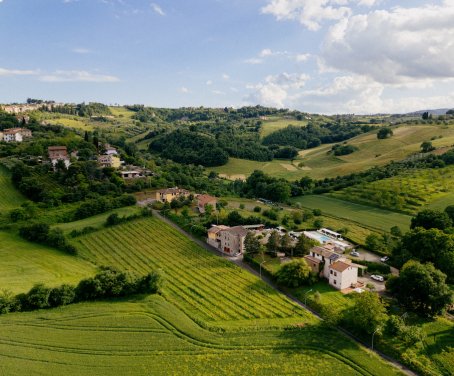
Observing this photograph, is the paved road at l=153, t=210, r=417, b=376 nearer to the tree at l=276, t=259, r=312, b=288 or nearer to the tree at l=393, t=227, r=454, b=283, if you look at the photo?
the tree at l=276, t=259, r=312, b=288

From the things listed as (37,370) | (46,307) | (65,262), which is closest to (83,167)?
(65,262)

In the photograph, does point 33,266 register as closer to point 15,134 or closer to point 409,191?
point 409,191

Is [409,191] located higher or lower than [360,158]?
lower

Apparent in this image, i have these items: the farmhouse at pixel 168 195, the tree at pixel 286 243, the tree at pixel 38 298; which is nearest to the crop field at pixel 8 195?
the farmhouse at pixel 168 195

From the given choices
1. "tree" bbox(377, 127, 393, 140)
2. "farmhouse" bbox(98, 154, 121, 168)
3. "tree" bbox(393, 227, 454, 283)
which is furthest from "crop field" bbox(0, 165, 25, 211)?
"tree" bbox(377, 127, 393, 140)

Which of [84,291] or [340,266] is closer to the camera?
[84,291]

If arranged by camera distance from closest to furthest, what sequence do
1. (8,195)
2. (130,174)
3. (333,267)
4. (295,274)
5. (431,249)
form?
(295,274) → (333,267) → (431,249) → (8,195) → (130,174)

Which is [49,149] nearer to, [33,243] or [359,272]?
[33,243]

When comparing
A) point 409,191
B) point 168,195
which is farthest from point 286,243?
point 409,191
